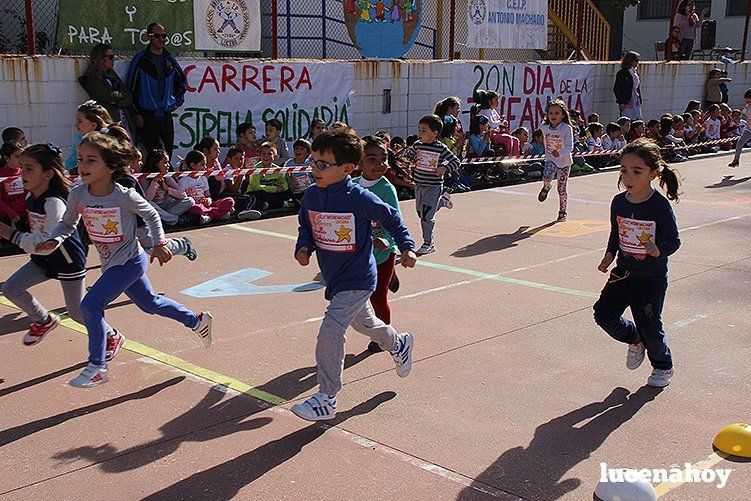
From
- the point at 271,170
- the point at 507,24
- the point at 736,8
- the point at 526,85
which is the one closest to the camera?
the point at 271,170

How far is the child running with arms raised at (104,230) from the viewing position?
5551mm

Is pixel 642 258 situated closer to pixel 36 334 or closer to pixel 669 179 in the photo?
pixel 669 179

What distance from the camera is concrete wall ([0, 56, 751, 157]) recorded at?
11.4 metres

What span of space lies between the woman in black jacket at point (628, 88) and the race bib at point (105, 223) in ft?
53.5

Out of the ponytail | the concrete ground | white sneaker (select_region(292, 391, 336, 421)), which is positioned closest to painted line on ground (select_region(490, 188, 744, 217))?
the concrete ground

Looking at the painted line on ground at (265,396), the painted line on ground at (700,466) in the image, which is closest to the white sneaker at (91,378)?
the painted line on ground at (265,396)

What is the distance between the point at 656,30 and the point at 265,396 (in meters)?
33.8

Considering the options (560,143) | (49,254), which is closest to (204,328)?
(49,254)

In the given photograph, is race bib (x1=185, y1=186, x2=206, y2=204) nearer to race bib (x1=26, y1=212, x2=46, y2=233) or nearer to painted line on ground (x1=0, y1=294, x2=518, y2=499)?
painted line on ground (x1=0, y1=294, x2=518, y2=499)

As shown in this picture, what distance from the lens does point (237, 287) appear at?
329 inches

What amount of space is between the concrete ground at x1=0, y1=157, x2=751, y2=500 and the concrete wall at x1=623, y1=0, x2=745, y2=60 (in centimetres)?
2839

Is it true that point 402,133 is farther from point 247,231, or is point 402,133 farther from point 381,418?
point 381,418

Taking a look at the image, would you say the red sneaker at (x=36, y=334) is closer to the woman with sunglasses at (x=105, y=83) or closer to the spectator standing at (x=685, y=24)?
the woman with sunglasses at (x=105, y=83)

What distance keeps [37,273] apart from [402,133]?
11.0 m
